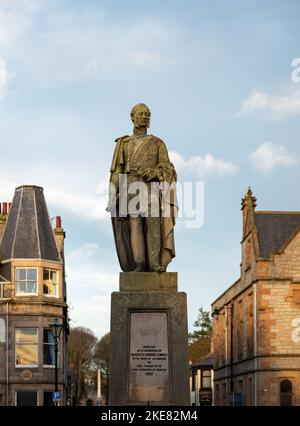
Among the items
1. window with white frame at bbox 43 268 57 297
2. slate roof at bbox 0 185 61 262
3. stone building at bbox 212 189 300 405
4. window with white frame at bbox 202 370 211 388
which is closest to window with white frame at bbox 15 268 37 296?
window with white frame at bbox 43 268 57 297

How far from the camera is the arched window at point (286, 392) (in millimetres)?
57781

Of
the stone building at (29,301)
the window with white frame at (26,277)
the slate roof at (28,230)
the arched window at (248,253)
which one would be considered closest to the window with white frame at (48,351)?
the stone building at (29,301)

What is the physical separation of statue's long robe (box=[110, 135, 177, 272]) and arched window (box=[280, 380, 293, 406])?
152ft

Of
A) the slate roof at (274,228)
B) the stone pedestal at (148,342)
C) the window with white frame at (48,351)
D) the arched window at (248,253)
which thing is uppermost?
the slate roof at (274,228)

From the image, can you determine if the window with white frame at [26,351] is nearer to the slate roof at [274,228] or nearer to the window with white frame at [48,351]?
the window with white frame at [48,351]

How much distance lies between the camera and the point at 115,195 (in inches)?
551

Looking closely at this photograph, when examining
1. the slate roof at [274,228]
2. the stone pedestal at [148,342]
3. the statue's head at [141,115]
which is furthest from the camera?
the slate roof at [274,228]

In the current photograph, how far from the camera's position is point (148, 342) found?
13.3 metres

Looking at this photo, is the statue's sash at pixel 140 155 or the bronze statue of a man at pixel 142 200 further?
the statue's sash at pixel 140 155

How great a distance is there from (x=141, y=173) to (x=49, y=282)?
39.8 m

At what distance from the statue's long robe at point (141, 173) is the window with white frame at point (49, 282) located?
128 ft

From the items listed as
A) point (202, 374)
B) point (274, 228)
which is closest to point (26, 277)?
point (274, 228)

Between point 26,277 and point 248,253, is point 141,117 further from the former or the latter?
point 248,253
